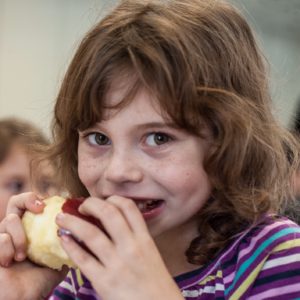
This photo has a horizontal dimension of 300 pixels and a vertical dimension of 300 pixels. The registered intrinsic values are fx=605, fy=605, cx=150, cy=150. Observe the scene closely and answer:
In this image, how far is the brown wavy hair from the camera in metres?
0.92

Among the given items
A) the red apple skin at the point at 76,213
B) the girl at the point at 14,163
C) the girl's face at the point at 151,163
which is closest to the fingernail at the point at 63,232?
the red apple skin at the point at 76,213

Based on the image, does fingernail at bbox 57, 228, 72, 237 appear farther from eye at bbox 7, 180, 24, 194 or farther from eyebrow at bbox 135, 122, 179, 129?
eye at bbox 7, 180, 24, 194

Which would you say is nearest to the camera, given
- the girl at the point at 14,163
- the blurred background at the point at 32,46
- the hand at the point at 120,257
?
the hand at the point at 120,257

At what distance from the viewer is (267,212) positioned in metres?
1.02

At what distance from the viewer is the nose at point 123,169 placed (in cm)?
88

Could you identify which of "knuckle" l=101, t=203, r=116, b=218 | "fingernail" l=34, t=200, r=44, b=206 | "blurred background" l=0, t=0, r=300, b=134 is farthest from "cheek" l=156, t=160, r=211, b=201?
"blurred background" l=0, t=0, r=300, b=134

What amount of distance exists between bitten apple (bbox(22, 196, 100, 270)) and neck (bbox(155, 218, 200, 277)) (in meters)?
0.19

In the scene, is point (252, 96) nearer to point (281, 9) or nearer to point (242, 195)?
point (242, 195)

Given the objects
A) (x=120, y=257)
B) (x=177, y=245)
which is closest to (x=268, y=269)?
→ (x=177, y=245)

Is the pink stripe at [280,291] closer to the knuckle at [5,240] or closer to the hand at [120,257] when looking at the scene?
the hand at [120,257]

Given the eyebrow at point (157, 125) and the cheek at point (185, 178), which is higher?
the eyebrow at point (157, 125)

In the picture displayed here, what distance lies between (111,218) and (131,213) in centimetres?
3

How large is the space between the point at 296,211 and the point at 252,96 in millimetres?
338

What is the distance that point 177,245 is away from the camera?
3.46ft
